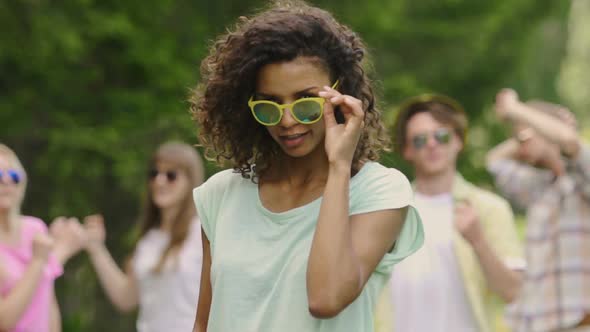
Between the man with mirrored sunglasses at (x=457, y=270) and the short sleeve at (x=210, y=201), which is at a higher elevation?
the man with mirrored sunglasses at (x=457, y=270)

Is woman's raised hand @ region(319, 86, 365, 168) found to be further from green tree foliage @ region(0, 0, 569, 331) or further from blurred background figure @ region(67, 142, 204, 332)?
green tree foliage @ region(0, 0, 569, 331)

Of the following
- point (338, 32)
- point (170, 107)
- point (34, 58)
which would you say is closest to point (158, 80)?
point (170, 107)

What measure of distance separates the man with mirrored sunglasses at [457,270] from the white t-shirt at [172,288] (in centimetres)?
106

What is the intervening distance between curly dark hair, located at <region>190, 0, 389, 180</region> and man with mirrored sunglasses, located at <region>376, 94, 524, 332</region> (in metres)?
2.25

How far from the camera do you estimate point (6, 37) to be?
1016 centimetres

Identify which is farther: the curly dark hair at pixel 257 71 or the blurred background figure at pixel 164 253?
the blurred background figure at pixel 164 253

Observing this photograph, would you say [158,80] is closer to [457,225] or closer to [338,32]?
[457,225]

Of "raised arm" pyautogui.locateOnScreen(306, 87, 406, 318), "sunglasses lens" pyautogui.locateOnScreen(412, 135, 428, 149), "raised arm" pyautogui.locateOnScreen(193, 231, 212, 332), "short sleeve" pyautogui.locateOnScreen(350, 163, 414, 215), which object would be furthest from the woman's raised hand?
"sunglasses lens" pyautogui.locateOnScreen(412, 135, 428, 149)

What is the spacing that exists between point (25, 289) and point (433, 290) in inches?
75.8

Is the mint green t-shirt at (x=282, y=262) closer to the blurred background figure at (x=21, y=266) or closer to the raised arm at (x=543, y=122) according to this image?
the blurred background figure at (x=21, y=266)

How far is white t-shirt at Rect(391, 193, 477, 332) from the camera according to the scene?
573cm

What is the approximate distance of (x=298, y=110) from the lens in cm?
308

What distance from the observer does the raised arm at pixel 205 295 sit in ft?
11.1

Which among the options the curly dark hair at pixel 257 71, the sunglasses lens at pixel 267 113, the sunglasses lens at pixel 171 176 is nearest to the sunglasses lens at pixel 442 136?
the sunglasses lens at pixel 171 176
